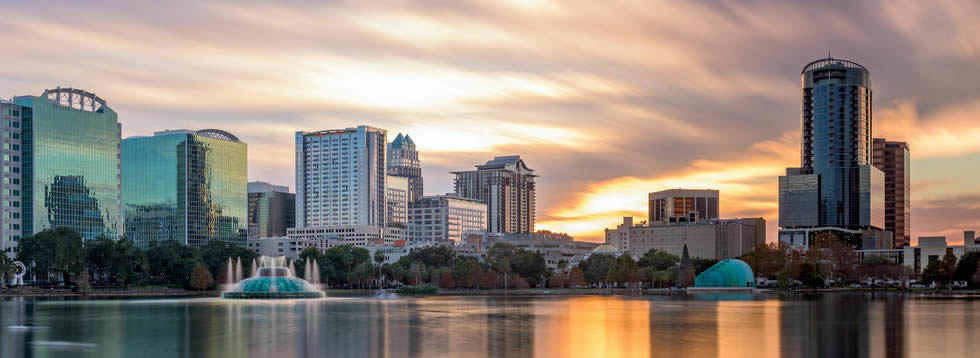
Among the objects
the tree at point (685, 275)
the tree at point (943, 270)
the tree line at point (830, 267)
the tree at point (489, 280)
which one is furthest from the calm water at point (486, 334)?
the tree at point (685, 275)

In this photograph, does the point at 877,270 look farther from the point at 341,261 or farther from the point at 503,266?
the point at 341,261

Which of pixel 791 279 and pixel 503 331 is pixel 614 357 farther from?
pixel 791 279

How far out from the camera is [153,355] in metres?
41.2

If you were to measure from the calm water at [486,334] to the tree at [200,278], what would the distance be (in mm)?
92500

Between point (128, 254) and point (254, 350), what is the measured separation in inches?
5232

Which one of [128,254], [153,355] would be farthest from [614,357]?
[128,254]

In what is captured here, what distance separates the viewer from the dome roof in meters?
164

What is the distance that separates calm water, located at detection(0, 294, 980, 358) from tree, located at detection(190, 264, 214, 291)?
92500 mm

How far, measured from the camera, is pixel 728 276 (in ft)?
539

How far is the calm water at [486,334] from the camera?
140 ft

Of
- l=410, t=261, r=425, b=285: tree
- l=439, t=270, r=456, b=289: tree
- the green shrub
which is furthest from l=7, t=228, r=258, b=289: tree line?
l=439, t=270, r=456, b=289: tree

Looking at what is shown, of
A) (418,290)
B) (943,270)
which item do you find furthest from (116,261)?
(943,270)

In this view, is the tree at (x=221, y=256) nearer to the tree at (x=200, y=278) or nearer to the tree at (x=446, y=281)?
the tree at (x=200, y=278)

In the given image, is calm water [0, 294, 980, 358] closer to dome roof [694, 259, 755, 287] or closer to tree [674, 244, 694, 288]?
dome roof [694, 259, 755, 287]
